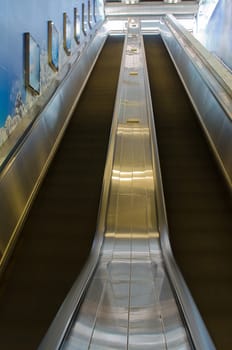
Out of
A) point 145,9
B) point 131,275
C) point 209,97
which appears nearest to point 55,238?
point 131,275

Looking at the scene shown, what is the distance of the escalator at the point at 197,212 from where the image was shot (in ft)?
10.2

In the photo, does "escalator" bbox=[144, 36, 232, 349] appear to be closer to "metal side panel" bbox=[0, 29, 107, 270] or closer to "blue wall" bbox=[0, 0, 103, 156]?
"metal side panel" bbox=[0, 29, 107, 270]

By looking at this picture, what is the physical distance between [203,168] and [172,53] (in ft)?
19.0

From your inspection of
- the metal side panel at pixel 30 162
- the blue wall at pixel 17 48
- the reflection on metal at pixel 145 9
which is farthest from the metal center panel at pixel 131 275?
the reflection on metal at pixel 145 9

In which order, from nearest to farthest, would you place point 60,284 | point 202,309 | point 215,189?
point 202,309 → point 60,284 → point 215,189

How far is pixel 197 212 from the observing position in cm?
424

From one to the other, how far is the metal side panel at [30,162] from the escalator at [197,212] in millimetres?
1251

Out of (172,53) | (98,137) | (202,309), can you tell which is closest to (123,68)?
(172,53)

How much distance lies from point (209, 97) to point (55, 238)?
3.38 meters

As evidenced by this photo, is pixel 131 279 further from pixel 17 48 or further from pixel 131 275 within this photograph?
pixel 17 48

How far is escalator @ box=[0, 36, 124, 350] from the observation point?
2975mm

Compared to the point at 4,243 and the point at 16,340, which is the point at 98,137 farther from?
the point at 16,340

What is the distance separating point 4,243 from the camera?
144 inches

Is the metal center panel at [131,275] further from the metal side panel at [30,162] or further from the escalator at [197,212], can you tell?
the metal side panel at [30,162]
